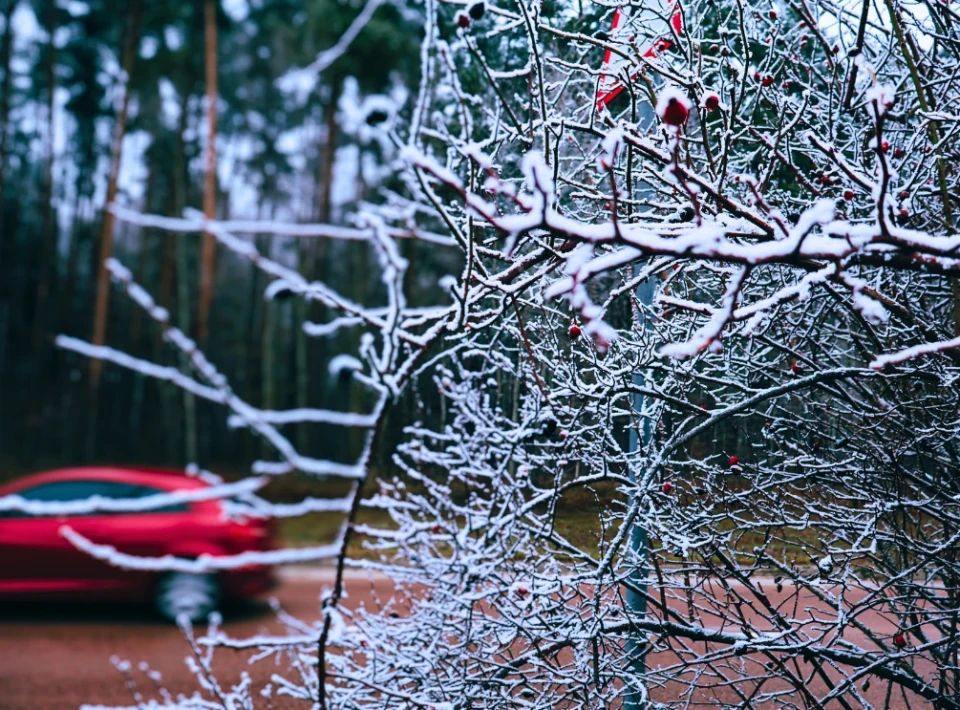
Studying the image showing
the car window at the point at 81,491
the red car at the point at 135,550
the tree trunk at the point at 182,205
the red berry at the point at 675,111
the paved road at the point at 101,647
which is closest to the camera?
the red berry at the point at 675,111

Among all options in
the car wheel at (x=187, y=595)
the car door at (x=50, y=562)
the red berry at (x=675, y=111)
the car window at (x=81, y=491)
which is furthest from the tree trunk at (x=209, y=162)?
the red berry at (x=675, y=111)

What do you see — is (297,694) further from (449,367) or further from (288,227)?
(288,227)

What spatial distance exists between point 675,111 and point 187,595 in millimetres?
7536

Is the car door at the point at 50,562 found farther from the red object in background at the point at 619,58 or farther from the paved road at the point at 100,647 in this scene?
the red object in background at the point at 619,58

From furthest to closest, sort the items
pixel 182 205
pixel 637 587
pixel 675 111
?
pixel 182 205
pixel 637 587
pixel 675 111

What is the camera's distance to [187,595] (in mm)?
7918

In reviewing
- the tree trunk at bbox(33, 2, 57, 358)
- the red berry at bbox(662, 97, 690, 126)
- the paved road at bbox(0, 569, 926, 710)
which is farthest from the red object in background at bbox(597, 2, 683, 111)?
the tree trunk at bbox(33, 2, 57, 358)

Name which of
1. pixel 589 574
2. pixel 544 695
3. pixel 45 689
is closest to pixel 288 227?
pixel 589 574

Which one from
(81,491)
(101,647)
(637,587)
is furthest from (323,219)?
(637,587)

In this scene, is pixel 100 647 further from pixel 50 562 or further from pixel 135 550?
pixel 50 562

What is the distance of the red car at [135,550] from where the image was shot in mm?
7734

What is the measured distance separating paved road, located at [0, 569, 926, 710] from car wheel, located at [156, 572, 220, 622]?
18 centimetres

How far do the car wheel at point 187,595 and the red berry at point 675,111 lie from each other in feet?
24.4

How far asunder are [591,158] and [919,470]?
59.5 inches
